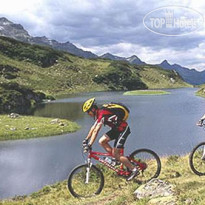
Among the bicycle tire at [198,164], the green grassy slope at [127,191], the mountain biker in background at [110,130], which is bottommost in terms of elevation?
the green grassy slope at [127,191]

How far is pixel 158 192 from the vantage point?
976 cm

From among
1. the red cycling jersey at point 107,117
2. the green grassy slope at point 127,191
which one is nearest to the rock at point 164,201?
the green grassy slope at point 127,191

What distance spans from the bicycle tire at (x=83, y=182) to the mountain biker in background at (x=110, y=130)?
3.28 feet

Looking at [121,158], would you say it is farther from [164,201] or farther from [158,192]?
[164,201]

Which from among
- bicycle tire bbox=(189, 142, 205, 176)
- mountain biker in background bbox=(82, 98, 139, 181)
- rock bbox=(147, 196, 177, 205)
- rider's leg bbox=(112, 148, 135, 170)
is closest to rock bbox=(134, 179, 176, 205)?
rock bbox=(147, 196, 177, 205)

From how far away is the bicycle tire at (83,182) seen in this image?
1165 centimetres

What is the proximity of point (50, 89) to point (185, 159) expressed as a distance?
172776mm

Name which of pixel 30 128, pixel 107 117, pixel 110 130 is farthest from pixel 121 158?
pixel 30 128

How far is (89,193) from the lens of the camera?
40.1ft

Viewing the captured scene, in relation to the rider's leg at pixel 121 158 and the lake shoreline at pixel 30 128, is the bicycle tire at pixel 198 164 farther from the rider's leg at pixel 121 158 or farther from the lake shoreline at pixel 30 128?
the lake shoreline at pixel 30 128

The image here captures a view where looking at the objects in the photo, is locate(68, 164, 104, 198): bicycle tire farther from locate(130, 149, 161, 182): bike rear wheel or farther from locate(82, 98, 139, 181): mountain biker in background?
locate(130, 149, 161, 182): bike rear wheel

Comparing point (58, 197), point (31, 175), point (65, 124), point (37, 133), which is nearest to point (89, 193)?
point (58, 197)

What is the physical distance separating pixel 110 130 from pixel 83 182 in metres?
2.35

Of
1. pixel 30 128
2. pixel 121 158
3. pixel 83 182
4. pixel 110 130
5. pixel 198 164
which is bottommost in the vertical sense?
pixel 83 182
